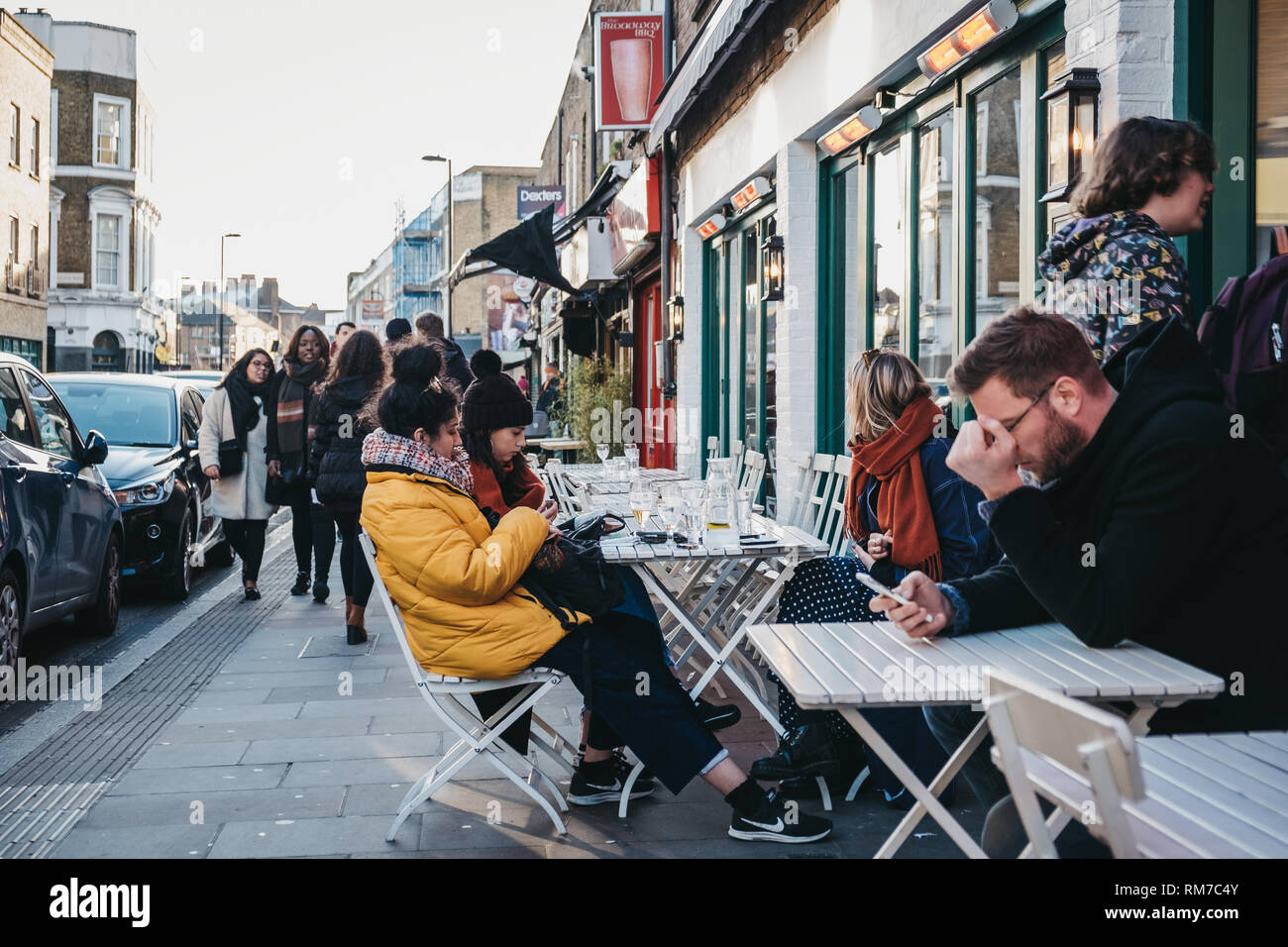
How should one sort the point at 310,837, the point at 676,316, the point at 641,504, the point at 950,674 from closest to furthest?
the point at 950,674
the point at 310,837
the point at 641,504
the point at 676,316

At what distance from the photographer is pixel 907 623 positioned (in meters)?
2.90

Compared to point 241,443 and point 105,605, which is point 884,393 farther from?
point 241,443

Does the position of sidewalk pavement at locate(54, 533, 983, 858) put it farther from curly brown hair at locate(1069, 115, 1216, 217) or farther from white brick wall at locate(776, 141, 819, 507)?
white brick wall at locate(776, 141, 819, 507)

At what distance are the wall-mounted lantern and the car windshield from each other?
5259 mm

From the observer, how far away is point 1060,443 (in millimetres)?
2695

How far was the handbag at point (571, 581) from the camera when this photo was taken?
13.4ft

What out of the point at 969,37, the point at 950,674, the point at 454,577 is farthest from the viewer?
the point at 969,37

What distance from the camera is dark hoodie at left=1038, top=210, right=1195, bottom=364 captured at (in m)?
3.36

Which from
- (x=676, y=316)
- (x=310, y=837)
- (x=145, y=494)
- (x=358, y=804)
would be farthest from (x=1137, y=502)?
(x=676, y=316)

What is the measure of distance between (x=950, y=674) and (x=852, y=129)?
5.45 m

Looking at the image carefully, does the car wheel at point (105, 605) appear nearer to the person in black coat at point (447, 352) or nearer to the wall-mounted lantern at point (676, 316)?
the person in black coat at point (447, 352)

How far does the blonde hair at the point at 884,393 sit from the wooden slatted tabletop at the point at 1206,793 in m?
2.33

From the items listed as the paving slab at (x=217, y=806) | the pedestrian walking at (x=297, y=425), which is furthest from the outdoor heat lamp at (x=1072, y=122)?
the pedestrian walking at (x=297, y=425)

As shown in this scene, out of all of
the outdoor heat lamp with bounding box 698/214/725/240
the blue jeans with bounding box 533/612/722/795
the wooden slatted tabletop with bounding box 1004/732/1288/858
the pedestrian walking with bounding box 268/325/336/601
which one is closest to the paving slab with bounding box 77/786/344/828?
the blue jeans with bounding box 533/612/722/795
